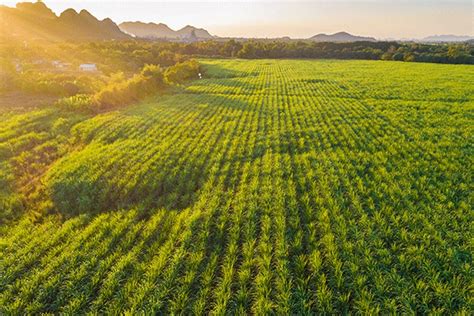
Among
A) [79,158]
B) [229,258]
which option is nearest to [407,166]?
[229,258]

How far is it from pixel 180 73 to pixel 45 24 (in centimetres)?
16317

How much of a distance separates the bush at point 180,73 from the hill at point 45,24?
12584cm

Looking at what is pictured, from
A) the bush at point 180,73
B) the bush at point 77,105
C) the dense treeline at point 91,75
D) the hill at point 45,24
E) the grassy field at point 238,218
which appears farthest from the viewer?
the hill at point 45,24

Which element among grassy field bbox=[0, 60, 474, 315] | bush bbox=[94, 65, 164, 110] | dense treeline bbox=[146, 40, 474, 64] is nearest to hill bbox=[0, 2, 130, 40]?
dense treeline bbox=[146, 40, 474, 64]

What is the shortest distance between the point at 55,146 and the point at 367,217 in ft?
56.0

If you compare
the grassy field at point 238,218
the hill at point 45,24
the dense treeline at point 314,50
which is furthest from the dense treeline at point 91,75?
the hill at point 45,24

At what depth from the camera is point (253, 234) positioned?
7773 mm

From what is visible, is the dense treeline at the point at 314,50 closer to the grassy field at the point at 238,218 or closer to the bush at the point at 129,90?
the bush at the point at 129,90

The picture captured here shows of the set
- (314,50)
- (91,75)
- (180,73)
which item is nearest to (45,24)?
(91,75)

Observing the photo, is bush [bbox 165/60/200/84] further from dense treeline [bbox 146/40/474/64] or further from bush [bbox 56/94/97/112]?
dense treeline [bbox 146/40/474/64]

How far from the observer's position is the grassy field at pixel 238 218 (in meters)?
5.93

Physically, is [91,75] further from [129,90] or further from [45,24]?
[45,24]

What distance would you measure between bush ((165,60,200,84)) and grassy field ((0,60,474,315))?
24870 millimetres

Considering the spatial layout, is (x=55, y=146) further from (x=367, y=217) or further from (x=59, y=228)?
(x=367, y=217)
